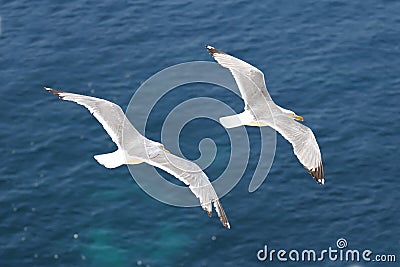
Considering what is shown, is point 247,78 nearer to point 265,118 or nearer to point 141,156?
point 265,118

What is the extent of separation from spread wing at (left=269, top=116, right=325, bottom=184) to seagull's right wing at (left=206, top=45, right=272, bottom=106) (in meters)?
2.25

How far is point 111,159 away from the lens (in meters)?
47.8

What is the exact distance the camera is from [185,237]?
254 ft

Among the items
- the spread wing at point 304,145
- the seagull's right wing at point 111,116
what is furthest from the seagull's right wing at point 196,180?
the spread wing at point 304,145

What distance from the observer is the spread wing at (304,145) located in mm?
48438

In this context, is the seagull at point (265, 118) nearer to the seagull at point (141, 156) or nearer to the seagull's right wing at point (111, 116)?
the seagull at point (141, 156)

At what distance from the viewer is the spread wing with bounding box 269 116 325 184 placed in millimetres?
48438

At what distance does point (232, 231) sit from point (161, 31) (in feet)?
88.6

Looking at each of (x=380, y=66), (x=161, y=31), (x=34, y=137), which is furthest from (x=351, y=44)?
(x=34, y=137)

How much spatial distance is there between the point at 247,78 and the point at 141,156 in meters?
7.74

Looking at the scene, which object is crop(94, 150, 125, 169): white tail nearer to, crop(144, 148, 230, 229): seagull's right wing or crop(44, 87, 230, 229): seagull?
crop(44, 87, 230, 229): seagull

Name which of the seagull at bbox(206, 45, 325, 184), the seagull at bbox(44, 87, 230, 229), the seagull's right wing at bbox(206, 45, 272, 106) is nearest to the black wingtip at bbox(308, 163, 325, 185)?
the seagull at bbox(206, 45, 325, 184)

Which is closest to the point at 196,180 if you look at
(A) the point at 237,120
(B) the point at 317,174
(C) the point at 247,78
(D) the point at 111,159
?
(D) the point at 111,159

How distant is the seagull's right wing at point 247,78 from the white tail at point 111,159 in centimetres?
753
